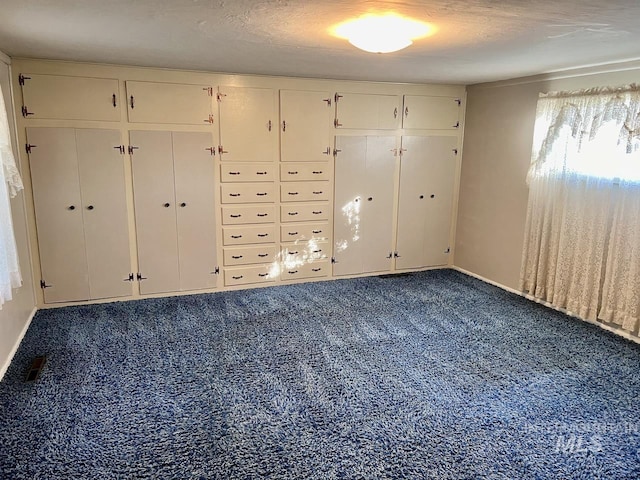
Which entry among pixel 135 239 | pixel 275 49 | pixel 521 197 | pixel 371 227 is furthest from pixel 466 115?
pixel 135 239

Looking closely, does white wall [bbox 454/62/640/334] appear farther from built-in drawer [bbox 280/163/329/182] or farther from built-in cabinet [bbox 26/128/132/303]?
built-in cabinet [bbox 26/128/132/303]

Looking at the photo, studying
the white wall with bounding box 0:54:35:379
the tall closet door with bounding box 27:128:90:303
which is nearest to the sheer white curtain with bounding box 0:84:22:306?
the white wall with bounding box 0:54:35:379

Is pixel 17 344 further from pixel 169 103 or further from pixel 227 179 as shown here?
pixel 169 103

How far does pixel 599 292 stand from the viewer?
12.2 ft

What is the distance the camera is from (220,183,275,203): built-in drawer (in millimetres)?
4410

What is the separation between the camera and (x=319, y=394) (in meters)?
2.71

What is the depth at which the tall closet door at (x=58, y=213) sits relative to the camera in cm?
379

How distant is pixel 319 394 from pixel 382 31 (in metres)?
2.06

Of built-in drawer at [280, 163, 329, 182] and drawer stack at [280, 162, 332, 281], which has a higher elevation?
built-in drawer at [280, 163, 329, 182]

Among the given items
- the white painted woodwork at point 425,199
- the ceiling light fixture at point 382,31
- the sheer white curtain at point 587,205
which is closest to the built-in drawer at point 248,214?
the white painted woodwork at point 425,199

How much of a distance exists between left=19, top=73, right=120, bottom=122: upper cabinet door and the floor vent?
1.97 metres

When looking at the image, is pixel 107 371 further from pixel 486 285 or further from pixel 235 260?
pixel 486 285

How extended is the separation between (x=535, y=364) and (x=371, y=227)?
7.69 feet
